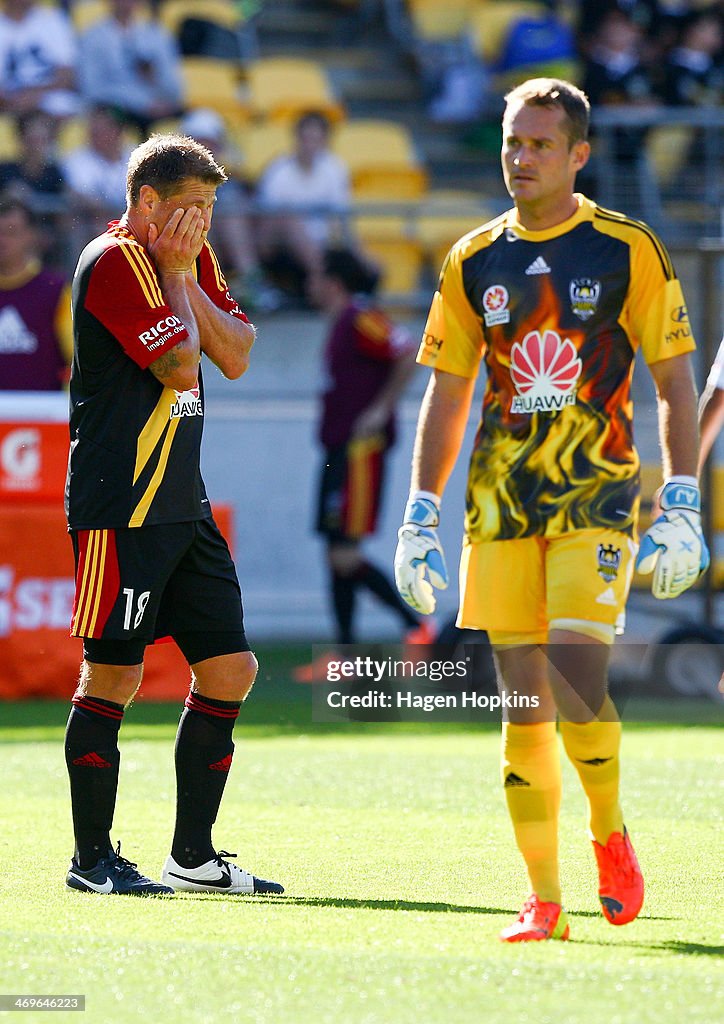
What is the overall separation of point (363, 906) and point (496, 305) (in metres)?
1.65

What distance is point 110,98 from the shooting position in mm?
14812

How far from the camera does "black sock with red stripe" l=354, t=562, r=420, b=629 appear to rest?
437 inches

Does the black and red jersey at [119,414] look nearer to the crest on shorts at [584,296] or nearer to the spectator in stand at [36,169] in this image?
the crest on shorts at [584,296]

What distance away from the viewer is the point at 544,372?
4.39 metres

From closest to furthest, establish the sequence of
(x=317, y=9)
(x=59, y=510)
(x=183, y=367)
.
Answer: (x=183, y=367), (x=59, y=510), (x=317, y=9)

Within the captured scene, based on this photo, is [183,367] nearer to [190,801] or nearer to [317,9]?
[190,801]

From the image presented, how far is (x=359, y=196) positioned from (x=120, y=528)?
10.8m

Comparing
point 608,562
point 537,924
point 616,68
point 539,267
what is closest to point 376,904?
point 537,924

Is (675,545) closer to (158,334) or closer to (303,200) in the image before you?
(158,334)

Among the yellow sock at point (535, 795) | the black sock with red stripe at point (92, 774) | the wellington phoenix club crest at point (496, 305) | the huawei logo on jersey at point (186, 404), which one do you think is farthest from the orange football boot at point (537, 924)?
the huawei logo on jersey at point (186, 404)

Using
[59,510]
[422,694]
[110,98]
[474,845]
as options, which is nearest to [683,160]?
[110,98]

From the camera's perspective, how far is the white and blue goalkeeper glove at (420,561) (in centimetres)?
449

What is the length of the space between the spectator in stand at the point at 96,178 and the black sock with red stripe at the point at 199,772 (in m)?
8.00

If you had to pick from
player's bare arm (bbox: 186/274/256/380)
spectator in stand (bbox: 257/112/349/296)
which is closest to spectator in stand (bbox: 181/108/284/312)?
spectator in stand (bbox: 257/112/349/296)
